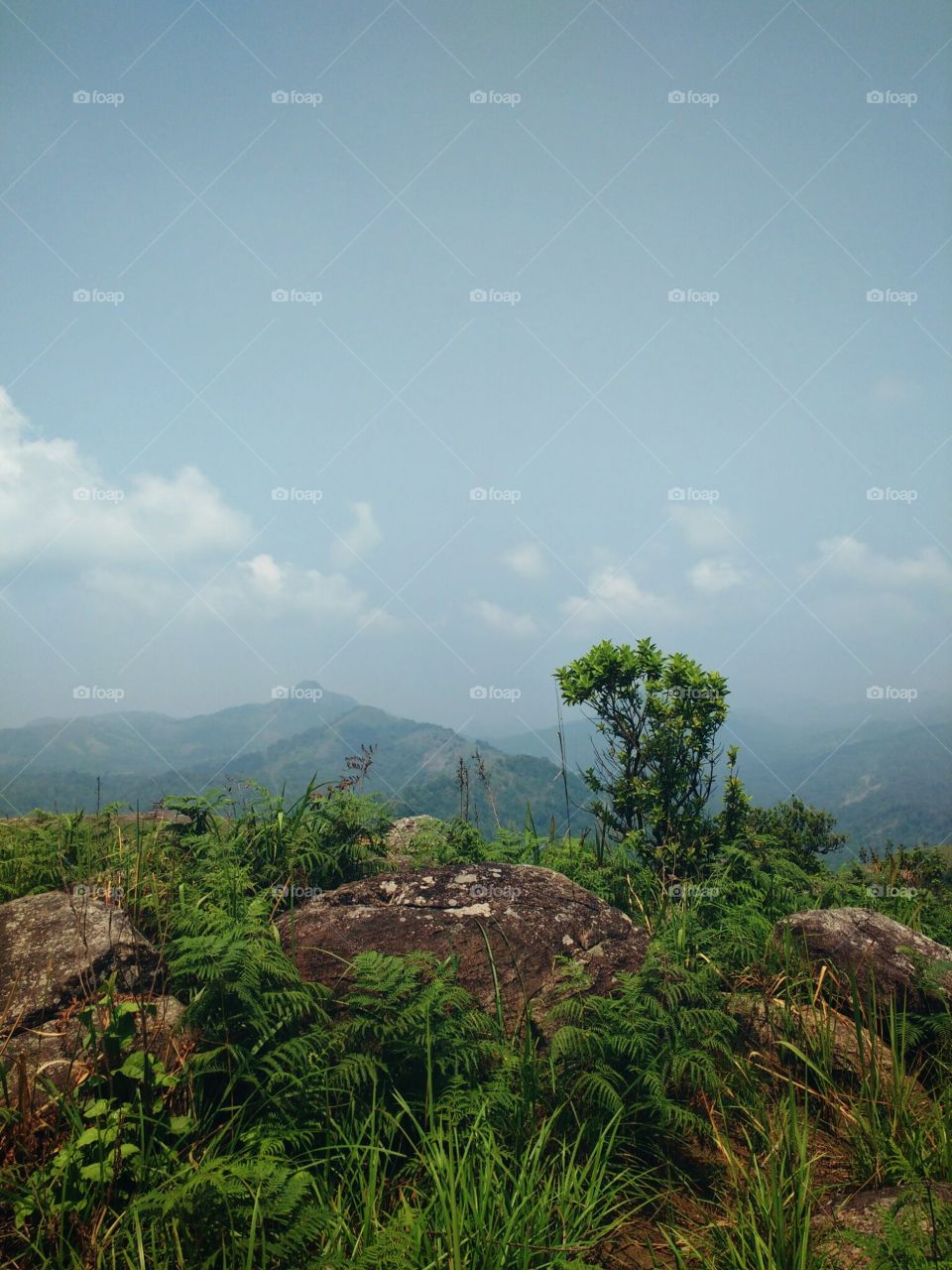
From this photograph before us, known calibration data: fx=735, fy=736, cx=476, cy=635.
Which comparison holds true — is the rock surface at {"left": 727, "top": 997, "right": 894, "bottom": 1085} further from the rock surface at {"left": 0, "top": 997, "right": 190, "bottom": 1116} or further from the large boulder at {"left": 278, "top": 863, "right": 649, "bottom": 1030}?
the rock surface at {"left": 0, "top": 997, "right": 190, "bottom": 1116}

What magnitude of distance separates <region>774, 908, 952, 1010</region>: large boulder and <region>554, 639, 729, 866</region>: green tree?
258 centimetres

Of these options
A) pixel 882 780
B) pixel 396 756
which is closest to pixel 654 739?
pixel 396 756

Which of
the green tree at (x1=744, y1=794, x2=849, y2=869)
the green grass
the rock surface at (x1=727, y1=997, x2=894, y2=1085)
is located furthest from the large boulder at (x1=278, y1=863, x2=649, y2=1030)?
the green tree at (x1=744, y1=794, x2=849, y2=869)

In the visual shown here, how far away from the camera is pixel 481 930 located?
16.8 feet

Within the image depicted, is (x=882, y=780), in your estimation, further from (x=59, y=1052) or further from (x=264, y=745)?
(x=59, y=1052)

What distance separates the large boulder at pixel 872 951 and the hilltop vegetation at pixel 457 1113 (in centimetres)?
10

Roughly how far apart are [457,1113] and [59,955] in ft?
8.49

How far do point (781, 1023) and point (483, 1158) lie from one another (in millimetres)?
2421

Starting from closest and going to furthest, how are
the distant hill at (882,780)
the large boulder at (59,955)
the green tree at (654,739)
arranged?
the large boulder at (59,955), the green tree at (654,739), the distant hill at (882,780)

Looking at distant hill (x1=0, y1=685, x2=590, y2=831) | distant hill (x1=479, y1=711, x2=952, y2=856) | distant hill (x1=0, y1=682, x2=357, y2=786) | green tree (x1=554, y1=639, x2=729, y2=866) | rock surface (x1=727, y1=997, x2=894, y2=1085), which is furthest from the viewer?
distant hill (x1=0, y1=682, x2=357, y2=786)

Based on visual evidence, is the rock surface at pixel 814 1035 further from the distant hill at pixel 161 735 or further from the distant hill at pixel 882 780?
the distant hill at pixel 161 735

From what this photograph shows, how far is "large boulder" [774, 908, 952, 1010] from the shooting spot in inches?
203

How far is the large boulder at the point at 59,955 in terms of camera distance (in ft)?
13.7

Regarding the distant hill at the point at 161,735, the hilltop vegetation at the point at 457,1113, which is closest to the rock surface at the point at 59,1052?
the hilltop vegetation at the point at 457,1113
